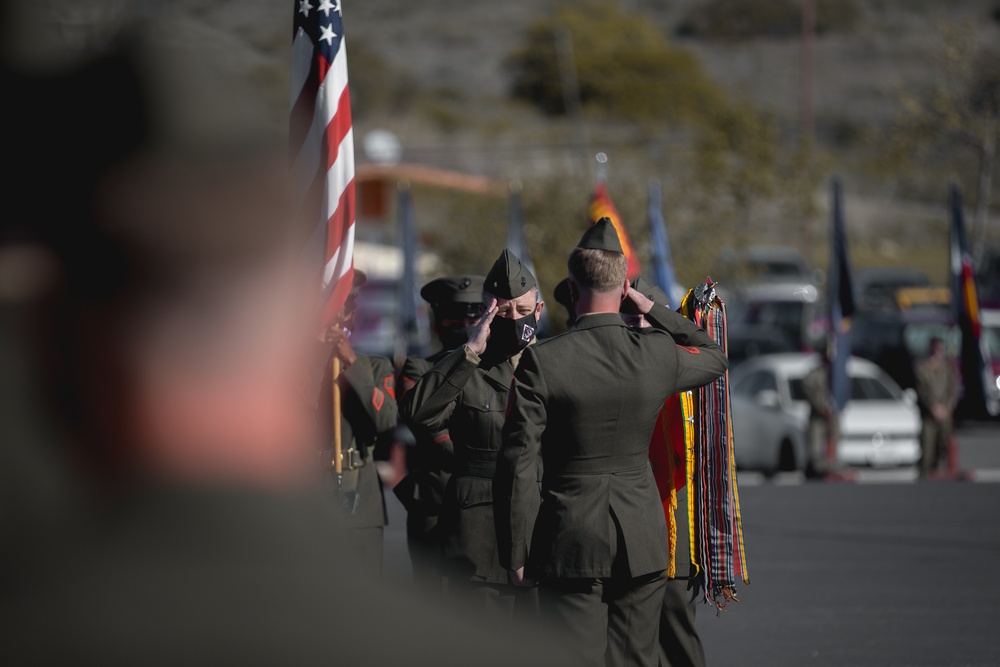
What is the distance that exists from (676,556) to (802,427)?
1284 cm

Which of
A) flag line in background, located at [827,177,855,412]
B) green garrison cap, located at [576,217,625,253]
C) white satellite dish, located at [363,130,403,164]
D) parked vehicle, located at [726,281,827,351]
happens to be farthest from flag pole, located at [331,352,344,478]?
white satellite dish, located at [363,130,403,164]

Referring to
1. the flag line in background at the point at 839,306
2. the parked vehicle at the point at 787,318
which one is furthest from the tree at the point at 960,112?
the flag line in background at the point at 839,306

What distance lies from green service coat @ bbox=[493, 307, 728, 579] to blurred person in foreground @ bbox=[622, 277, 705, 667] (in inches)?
32.8

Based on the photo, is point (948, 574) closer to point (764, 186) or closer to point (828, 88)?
point (764, 186)

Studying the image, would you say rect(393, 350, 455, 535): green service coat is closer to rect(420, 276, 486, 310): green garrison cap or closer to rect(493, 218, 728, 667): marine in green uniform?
rect(420, 276, 486, 310): green garrison cap

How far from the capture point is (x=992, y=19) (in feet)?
312

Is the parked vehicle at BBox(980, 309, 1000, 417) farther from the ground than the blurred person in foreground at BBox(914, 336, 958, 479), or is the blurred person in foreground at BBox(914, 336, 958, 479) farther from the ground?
the parked vehicle at BBox(980, 309, 1000, 417)

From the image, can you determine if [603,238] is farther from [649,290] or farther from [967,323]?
[967,323]

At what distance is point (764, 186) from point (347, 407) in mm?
28268

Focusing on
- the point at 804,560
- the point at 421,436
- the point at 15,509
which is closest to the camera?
the point at 15,509

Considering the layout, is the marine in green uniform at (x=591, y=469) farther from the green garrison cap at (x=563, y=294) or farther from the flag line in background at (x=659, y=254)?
the flag line in background at (x=659, y=254)

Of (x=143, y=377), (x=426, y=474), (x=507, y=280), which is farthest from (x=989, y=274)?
(x=143, y=377)

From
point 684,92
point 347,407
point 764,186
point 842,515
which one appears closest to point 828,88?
point 684,92

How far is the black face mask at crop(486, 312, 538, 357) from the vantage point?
5.95 m
